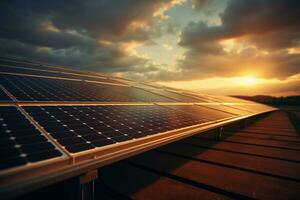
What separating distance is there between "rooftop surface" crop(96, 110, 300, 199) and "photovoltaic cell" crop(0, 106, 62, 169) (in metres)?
1.67

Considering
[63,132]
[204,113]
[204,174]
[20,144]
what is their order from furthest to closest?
[204,113] → [204,174] → [63,132] → [20,144]

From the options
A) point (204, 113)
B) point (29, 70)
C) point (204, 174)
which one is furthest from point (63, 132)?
point (29, 70)

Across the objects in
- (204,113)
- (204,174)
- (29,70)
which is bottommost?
(204,174)

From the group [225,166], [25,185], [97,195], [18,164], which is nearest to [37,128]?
[18,164]

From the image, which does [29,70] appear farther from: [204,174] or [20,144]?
[204,174]

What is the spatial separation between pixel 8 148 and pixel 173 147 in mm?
5224

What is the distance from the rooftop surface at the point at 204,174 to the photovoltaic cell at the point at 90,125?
1.11 m

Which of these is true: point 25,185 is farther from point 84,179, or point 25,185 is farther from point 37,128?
point 37,128

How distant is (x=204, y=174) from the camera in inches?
179

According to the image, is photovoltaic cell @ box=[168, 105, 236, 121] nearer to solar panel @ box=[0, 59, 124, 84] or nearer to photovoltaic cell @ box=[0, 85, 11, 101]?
photovoltaic cell @ box=[0, 85, 11, 101]

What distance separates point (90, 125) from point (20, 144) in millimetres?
1340

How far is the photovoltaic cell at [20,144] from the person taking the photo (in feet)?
6.53

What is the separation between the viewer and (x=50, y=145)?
246 cm

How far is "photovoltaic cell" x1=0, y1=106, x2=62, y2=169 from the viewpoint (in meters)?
1.99
